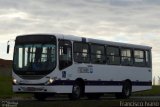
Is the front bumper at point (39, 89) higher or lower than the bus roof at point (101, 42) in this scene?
lower

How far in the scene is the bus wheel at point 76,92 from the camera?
31047 mm

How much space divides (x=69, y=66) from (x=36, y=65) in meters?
1.81

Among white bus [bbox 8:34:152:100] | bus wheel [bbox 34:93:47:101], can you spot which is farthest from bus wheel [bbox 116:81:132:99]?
bus wheel [bbox 34:93:47:101]

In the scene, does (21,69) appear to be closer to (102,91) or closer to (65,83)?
(65,83)

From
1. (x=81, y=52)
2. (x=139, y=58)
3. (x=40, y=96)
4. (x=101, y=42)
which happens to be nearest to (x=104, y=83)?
(x=101, y=42)

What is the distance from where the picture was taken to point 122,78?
36688 millimetres

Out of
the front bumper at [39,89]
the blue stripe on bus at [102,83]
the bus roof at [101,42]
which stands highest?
the bus roof at [101,42]

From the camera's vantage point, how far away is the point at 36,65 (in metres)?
29.7

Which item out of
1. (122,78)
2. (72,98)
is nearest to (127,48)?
(122,78)

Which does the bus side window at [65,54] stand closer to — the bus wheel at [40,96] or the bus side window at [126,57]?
the bus wheel at [40,96]

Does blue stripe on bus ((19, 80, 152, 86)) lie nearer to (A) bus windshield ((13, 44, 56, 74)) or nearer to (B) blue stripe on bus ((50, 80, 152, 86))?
(B) blue stripe on bus ((50, 80, 152, 86))

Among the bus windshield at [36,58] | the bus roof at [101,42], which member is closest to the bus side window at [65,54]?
the bus roof at [101,42]

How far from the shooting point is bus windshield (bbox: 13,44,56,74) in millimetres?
29688

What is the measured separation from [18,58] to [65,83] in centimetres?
259
